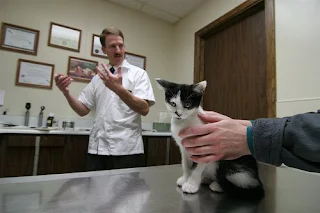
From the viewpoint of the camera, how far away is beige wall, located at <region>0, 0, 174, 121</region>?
1.91m

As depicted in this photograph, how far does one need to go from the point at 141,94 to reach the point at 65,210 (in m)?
0.91

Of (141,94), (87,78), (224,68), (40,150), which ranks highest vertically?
(224,68)

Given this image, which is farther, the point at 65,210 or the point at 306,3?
the point at 306,3

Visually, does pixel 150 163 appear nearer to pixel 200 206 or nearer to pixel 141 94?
pixel 141 94

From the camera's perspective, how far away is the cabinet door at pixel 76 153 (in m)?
1.62

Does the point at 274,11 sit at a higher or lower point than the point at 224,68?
higher

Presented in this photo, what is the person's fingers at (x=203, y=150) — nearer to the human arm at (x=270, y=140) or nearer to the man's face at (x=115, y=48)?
the human arm at (x=270, y=140)

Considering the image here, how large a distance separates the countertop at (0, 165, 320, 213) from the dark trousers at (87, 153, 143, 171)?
1.68 feet

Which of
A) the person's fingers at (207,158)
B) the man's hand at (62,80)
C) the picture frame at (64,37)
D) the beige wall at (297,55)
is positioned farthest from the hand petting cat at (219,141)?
the picture frame at (64,37)

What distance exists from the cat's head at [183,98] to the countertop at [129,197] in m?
0.23

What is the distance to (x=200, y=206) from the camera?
45 centimetres

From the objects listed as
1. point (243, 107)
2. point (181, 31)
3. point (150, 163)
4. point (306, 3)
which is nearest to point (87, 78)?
point (150, 163)

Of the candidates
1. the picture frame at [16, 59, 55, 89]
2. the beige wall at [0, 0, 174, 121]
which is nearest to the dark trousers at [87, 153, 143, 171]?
the beige wall at [0, 0, 174, 121]

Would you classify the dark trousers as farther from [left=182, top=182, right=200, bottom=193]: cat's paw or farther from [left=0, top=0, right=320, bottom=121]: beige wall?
[left=0, top=0, right=320, bottom=121]: beige wall
